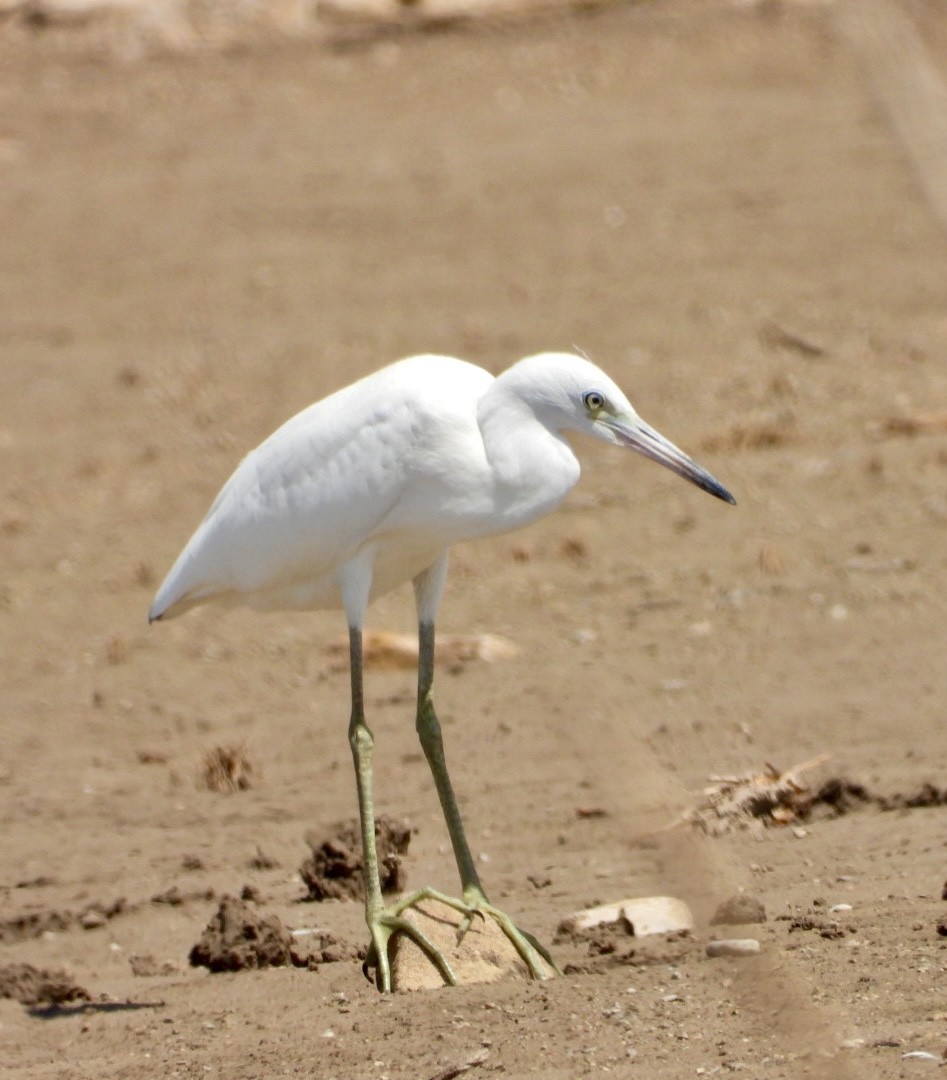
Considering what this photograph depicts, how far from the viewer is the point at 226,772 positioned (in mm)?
7488

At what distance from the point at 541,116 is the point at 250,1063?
514 inches

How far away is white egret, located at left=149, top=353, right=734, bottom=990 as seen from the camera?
5480mm

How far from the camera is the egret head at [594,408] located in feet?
17.9

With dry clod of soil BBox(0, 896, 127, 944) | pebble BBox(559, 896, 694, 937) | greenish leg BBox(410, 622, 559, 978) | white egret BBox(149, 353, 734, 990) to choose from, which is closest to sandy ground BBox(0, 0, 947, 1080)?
dry clod of soil BBox(0, 896, 127, 944)

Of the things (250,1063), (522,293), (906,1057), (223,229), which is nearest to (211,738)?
(250,1063)

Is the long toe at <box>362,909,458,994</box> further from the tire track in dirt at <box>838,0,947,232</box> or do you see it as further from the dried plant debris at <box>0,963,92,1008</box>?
the tire track in dirt at <box>838,0,947,232</box>

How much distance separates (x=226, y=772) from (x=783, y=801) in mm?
2120

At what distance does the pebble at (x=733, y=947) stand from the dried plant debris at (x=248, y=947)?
1146mm

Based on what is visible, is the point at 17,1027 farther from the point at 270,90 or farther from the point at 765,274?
the point at 270,90

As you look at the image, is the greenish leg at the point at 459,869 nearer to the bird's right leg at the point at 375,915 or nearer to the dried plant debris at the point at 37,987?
the bird's right leg at the point at 375,915


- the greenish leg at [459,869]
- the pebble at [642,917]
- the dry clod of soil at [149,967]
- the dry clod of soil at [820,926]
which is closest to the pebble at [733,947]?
the dry clod of soil at [820,926]

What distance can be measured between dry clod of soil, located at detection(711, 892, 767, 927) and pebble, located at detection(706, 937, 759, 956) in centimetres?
20

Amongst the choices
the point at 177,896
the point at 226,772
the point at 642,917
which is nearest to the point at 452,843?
the point at 642,917

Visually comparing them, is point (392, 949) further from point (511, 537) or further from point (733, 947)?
point (511, 537)
